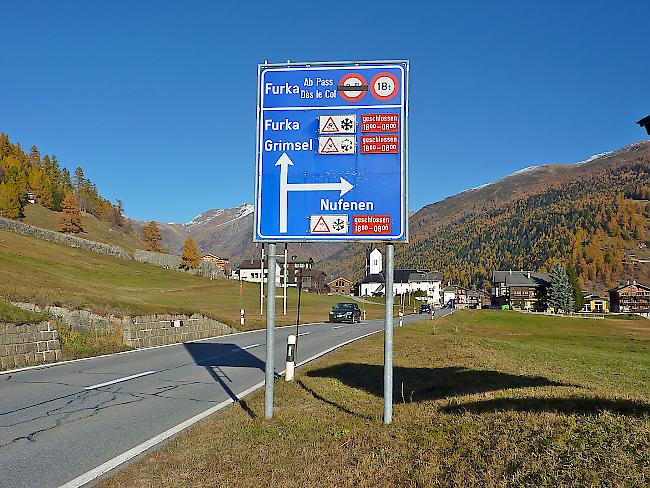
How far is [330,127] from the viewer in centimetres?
952

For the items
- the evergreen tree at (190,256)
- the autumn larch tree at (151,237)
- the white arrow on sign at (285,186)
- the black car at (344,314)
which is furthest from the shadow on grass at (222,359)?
the autumn larch tree at (151,237)

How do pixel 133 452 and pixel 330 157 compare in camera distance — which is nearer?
pixel 133 452

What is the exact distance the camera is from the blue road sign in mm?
9281

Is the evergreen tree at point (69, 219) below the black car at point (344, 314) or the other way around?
the other way around

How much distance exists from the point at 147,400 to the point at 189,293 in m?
75.7

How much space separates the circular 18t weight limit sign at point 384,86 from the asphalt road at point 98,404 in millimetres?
6160

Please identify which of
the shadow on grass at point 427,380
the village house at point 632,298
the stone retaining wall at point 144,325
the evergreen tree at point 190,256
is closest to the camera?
the shadow on grass at point 427,380

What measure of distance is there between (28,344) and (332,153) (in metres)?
11.3

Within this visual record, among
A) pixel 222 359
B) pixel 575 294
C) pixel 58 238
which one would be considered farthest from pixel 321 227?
pixel 575 294

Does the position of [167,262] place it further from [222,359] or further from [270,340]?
[270,340]

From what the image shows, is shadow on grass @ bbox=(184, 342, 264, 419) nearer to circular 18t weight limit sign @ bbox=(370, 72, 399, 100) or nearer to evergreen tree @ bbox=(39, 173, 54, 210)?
circular 18t weight limit sign @ bbox=(370, 72, 399, 100)

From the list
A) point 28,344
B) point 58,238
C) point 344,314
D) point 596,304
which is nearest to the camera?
point 28,344

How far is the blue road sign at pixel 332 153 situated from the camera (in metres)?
9.28

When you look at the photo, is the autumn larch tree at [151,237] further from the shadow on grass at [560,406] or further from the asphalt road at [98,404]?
the shadow on grass at [560,406]
